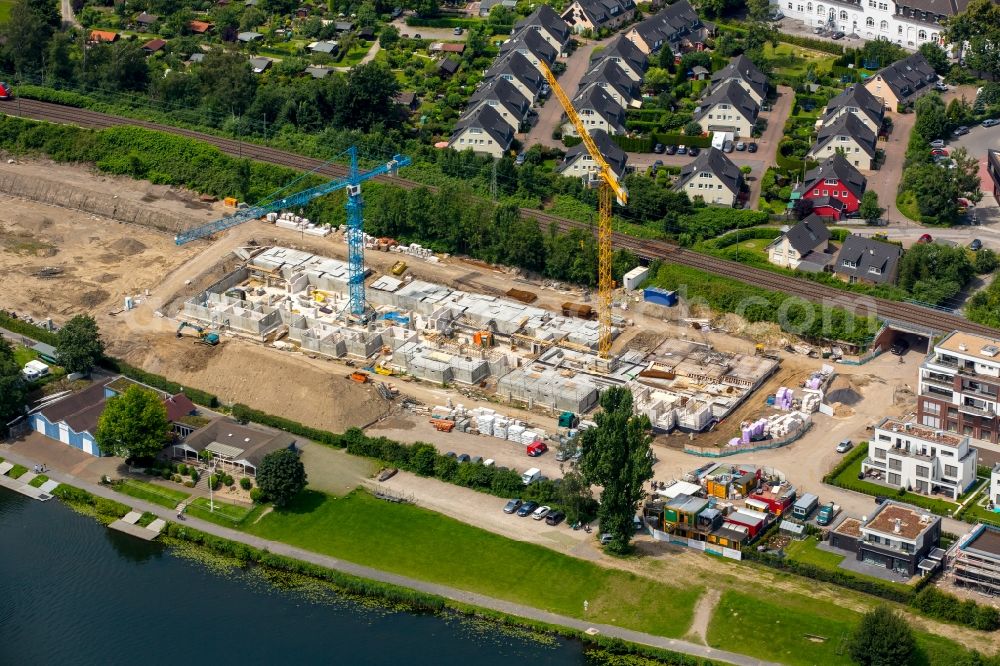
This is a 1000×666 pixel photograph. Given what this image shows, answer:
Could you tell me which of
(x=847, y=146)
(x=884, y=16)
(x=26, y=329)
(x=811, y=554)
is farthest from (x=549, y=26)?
(x=811, y=554)

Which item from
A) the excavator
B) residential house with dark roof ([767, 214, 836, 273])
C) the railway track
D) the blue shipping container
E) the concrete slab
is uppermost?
residential house with dark roof ([767, 214, 836, 273])

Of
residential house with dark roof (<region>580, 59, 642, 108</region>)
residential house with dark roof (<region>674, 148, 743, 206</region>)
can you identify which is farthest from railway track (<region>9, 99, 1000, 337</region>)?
residential house with dark roof (<region>580, 59, 642, 108</region>)

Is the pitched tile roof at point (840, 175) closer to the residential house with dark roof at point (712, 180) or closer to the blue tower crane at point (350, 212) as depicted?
the residential house with dark roof at point (712, 180)

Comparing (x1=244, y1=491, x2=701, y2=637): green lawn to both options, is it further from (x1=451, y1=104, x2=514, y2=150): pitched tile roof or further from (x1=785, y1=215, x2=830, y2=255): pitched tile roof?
(x1=451, y1=104, x2=514, y2=150): pitched tile roof

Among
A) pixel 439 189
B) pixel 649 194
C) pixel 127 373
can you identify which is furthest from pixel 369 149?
pixel 127 373

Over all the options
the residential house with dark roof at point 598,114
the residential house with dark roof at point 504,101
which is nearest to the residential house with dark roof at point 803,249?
the residential house with dark roof at point 598,114

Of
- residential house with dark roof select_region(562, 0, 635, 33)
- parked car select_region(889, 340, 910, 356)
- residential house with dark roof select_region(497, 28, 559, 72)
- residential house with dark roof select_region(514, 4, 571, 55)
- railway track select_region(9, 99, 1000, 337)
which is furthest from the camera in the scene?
residential house with dark roof select_region(562, 0, 635, 33)

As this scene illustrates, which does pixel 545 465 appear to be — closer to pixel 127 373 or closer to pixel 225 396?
pixel 225 396
